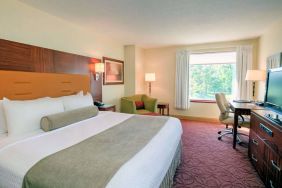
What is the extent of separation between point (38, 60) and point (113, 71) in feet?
7.25

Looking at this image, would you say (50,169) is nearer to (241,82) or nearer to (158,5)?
(158,5)

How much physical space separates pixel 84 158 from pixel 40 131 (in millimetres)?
991

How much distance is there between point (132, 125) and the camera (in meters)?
2.28

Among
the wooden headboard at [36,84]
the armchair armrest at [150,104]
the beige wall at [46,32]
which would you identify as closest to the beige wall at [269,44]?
the armchair armrest at [150,104]

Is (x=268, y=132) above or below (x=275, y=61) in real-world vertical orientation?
below

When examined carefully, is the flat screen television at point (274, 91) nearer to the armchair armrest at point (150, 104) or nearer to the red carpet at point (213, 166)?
the red carpet at point (213, 166)

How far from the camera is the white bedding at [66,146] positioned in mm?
1128

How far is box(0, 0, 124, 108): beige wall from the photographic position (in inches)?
89.7

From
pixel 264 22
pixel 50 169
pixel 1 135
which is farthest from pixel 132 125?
pixel 264 22

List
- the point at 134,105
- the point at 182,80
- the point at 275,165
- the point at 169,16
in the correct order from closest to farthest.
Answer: the point at 275,165 < the point at 169,16 < the point at 134,105 < the point at 182,80

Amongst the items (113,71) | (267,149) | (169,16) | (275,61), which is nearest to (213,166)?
(267,149)

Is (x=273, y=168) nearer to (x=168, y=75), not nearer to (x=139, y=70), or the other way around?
(x=168, y=75)

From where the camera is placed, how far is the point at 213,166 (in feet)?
8.33

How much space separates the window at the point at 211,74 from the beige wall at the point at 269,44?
2.42 feet
